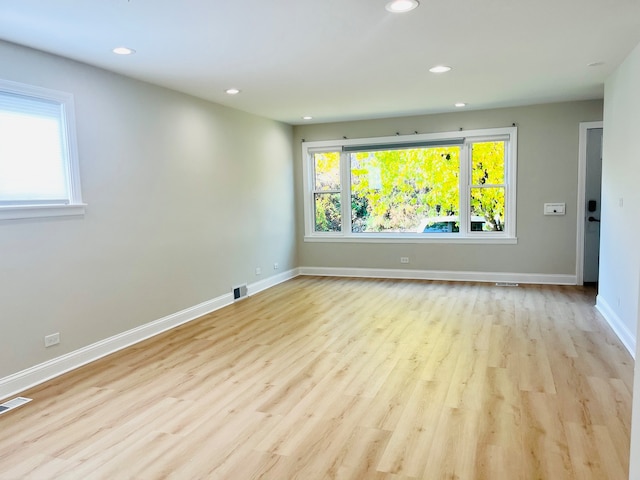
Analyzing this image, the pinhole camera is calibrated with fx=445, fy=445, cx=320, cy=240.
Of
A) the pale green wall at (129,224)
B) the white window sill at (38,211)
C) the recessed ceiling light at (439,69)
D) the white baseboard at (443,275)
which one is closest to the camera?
the white window sill at (38,211)

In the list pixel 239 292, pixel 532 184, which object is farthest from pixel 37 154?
pixel 532 184

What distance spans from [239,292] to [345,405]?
3.18m

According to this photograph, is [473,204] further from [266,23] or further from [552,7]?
[266,23]

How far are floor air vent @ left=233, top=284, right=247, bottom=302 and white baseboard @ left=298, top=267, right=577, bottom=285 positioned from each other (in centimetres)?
177

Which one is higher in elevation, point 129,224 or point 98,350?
point 129,224

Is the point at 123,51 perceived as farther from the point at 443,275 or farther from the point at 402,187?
the point at 443,275

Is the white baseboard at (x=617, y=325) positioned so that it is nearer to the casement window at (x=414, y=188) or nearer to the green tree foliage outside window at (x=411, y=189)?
the casement window at (x=414, y=188)

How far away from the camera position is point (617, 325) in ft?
13.4

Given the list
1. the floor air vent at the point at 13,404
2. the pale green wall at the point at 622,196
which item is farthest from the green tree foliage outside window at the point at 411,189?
the floor air vent at the point at 13,404

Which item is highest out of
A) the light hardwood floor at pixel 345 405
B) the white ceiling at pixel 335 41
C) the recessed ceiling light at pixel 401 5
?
the white ceiling at pixel 335 41

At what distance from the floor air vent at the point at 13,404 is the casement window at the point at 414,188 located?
4891mm

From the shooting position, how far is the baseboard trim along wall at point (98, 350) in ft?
10.3

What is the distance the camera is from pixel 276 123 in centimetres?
674

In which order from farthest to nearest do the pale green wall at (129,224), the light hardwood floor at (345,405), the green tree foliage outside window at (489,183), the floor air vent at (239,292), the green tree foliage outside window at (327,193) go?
the green tree foliage outside window at (327,193), the green tree foliage outside window at (489,183), the floor air vent at (239,292), the pale green wall at (129,224), the light hardwood floor at (345,405)
